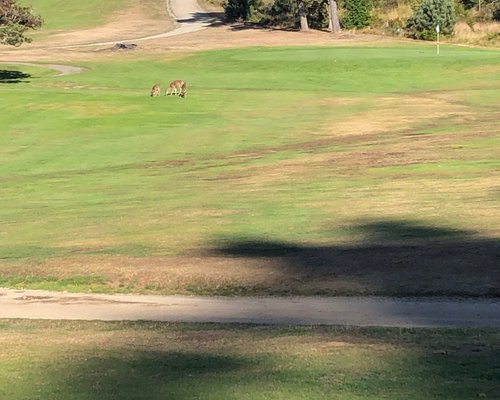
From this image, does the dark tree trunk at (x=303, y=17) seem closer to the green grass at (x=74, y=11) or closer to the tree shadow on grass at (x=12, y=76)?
the green grass at (x=74, y=11)

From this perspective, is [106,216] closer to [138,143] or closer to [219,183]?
[219,183]

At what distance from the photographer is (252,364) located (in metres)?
8.95

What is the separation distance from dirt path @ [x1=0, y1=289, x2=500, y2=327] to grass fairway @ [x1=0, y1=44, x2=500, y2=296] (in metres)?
0.46

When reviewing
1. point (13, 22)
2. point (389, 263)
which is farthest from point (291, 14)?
point (389, 263)

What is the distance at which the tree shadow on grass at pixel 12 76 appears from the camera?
5768 centimetres

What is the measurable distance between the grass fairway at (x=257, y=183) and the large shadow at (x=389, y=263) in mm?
35

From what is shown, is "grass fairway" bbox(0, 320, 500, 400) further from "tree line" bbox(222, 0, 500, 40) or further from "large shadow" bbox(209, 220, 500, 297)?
"tree line" bbox(222, 0, 500, 40)

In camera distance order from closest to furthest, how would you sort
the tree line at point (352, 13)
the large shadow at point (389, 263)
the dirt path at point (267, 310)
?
the dirt path at point (267, 310) < the large shadow at point (389, 263) < the tree line at point (352, 13)

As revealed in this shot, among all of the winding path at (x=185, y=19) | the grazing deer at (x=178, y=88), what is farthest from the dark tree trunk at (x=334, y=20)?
the grazing deer at (x=178, y=88)

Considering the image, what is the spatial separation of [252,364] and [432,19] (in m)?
70.4

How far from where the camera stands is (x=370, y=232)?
1780 cm

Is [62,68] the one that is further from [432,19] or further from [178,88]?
[432,19]

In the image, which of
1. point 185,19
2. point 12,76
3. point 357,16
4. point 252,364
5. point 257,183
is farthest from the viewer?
point 185,19

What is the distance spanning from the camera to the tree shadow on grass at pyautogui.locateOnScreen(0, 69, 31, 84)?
57.7m
